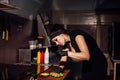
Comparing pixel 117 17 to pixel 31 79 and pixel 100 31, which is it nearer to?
pixel 100 31

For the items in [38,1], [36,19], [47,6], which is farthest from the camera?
[47,6]

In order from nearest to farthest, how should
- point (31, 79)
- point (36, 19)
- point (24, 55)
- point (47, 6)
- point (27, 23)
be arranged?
point (31, 79) → point (24, 55) → point (27, 23) → point (36, 19) → point (47, 6)

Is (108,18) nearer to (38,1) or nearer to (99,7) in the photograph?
(99,7)

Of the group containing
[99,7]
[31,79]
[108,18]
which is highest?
[99,7]

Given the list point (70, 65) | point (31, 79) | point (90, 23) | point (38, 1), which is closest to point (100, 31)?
point (90, 23)

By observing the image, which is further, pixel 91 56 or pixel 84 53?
pixel 91 56

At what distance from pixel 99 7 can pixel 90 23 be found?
17.5 inches

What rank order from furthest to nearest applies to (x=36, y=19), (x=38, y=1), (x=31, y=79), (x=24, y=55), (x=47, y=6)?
(x=47, y=6), (x=38, y=1), (x=36, y=19), (x=24, y=55), (x=31, y=79)

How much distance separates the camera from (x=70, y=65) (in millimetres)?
2676

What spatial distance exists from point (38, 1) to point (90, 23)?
4.78 feet

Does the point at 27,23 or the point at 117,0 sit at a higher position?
the point at 117,0

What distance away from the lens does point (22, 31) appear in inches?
108

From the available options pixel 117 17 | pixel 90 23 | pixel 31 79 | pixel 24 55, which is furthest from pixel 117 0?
pixel 31 79

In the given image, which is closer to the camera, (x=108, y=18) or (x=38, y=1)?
(x=38, y=1)
